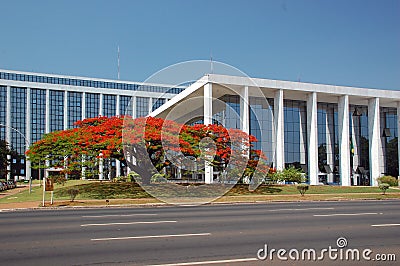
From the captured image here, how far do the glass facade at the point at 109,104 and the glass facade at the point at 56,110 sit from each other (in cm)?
878

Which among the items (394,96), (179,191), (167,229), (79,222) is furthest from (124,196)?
(394,96)

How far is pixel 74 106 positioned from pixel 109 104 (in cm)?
738

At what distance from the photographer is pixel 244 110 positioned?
4434 cm

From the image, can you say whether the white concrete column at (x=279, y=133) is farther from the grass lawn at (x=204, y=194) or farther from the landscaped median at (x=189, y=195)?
the grass lawn at (x=204, y=194)

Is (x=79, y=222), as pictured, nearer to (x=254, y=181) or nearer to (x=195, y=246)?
(x=195, y=246)

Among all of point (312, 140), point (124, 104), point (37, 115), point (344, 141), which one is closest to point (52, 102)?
point (37, 115)

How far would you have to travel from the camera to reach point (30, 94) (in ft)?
276

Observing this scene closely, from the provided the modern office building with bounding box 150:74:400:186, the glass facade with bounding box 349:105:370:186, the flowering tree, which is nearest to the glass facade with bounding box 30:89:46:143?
the modern office building with bounding box 150:74:400:186

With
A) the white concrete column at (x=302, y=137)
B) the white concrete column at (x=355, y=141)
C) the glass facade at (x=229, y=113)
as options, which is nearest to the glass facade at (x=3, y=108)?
the glass facade at (x=229, y=113)

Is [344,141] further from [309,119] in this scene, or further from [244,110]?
[244,110]

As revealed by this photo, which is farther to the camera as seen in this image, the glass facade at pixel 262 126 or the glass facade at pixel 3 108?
the glass facade at pixel 3 108

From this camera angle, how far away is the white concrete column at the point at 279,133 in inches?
1752

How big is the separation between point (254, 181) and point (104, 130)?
14308 mm

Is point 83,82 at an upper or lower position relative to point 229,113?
upper
